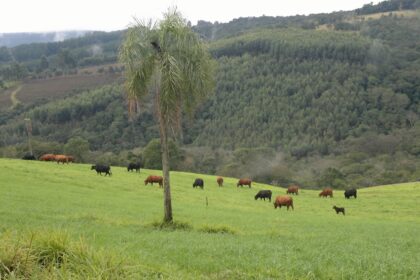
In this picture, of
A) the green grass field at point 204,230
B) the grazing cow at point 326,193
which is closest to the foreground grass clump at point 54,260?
the green grass field at point 204,230

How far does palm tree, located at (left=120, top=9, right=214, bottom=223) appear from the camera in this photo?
19.6m

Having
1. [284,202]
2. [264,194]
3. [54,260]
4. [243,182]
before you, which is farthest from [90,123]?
[54,260]

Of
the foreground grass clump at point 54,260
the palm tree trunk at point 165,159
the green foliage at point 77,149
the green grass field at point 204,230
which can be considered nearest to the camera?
the foreground grass clump at point 54,260

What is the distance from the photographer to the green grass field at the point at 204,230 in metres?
11.3

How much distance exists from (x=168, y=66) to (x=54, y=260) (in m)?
11.9

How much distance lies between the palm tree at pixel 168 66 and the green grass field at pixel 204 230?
538cm

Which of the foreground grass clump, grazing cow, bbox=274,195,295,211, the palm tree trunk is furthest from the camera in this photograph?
grazing cow, bbox=274,195,295,211

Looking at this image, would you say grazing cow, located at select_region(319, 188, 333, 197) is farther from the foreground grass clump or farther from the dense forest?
the dense forest

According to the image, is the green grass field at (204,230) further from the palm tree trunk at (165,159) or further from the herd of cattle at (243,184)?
the herd of cattle at (243,184)

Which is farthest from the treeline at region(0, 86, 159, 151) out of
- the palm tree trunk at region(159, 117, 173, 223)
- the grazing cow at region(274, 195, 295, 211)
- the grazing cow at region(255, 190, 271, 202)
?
the palm tree trunk at region(159, 117, 173, 223)

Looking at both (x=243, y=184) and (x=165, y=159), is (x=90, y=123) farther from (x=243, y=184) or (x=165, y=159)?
(x=165, y=159)

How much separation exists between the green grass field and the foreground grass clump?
37cm

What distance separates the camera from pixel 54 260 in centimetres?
895

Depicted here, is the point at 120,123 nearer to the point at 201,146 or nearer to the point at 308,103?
the point at 201,146
